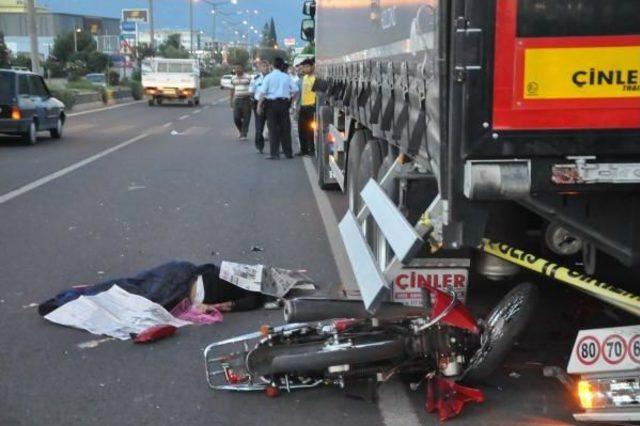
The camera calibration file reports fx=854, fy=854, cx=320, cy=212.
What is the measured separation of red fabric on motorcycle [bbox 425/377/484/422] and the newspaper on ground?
2.21m

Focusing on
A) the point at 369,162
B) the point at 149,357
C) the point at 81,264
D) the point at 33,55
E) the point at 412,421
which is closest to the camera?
the point at 412,421

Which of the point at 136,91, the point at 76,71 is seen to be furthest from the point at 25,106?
the point at 76,71

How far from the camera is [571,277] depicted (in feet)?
13.5

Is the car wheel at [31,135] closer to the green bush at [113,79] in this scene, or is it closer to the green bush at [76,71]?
the green bush at [76,71]

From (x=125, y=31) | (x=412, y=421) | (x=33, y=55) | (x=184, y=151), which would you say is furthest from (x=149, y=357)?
(x=125, y=31)

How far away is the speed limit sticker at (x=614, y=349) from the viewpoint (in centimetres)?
406

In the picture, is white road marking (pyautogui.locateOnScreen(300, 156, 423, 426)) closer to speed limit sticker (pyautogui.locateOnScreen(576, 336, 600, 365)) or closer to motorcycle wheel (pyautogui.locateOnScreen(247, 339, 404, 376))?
→ motorcycle wheel (pyautogui.locateOnScreen(247, 339, 404, 376))

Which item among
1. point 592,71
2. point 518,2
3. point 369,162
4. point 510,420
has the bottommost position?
point 510,420

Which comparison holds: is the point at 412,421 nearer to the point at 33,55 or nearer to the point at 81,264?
the point at 81,264

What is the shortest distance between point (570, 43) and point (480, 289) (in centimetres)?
325

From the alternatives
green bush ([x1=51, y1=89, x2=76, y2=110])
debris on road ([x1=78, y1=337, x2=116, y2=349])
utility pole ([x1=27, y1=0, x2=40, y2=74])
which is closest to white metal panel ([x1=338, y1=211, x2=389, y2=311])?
debris on road ([x1=78, y1=337, x2=116, y2=349])

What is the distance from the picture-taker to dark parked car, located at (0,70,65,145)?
1838 centimetres

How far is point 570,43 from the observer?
3.55m

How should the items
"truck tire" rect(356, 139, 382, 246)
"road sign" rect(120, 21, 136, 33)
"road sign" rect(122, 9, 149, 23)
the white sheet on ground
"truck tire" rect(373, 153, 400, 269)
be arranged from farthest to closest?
"road sign" rect(122, 9, 149, 23) < "road sign" rect(120, 21, 136, 33) < "truck tire" rect(356, 139, 382, 246) < the white sheet on ground < "truck tire" rect(373, 153, 400, 269)
